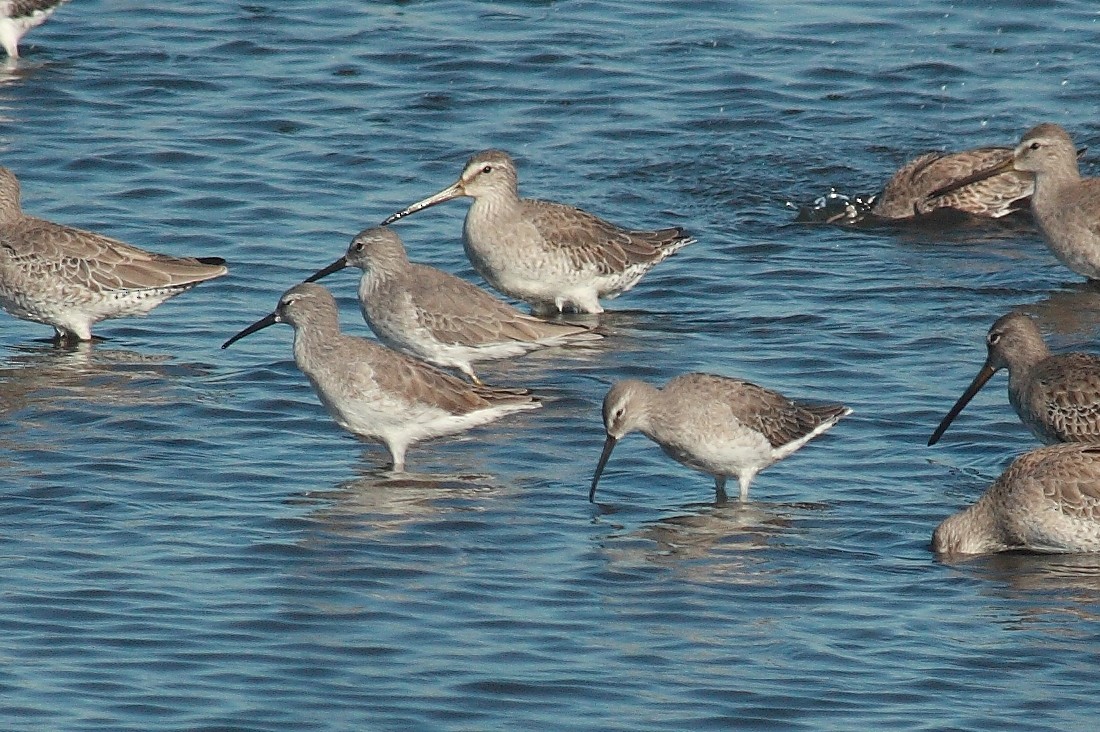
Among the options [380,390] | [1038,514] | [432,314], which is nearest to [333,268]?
[432,314]

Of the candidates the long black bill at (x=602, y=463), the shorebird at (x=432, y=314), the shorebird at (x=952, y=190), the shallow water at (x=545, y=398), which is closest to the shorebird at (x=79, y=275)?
the shallow water at (x=545, y=398)

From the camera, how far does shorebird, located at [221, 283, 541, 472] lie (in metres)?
10.9

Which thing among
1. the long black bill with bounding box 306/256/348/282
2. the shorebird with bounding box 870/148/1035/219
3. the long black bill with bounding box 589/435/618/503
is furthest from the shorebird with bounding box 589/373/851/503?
the shorebird with bounding box 870/148/1035/219

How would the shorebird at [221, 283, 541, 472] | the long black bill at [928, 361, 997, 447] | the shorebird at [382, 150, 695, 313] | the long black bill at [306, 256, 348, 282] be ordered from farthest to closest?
1. the shorebird at [382, 150, 695, 313]
2. the long black bill at [306, 256, 348, 282]
3. the long black bill at [928, 361, 997, 447]
4. the shorebird at [221, 283, 541, 472]

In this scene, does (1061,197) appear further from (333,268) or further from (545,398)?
(333,268)

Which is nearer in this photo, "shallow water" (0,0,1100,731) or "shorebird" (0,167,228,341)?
"shallow water" (0,0,1100,731)

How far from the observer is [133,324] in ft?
46.2

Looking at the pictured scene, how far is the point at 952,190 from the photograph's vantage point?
1596cm

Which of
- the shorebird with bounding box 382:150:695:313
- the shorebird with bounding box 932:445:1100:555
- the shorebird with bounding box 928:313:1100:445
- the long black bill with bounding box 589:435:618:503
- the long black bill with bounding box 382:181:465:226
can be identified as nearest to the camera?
the shorebird with bounding box 932:445:1100:555

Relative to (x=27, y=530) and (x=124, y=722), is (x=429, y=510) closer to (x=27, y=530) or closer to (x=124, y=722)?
(x=27, y=530)

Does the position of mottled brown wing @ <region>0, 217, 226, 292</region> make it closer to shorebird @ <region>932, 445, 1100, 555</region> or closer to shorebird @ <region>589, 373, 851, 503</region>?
shorebird @ <region>589, 373, 851, 503</region>

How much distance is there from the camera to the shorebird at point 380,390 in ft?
35.7

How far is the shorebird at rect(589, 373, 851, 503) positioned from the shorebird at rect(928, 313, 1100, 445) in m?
1.09

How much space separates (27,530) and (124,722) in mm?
2296
